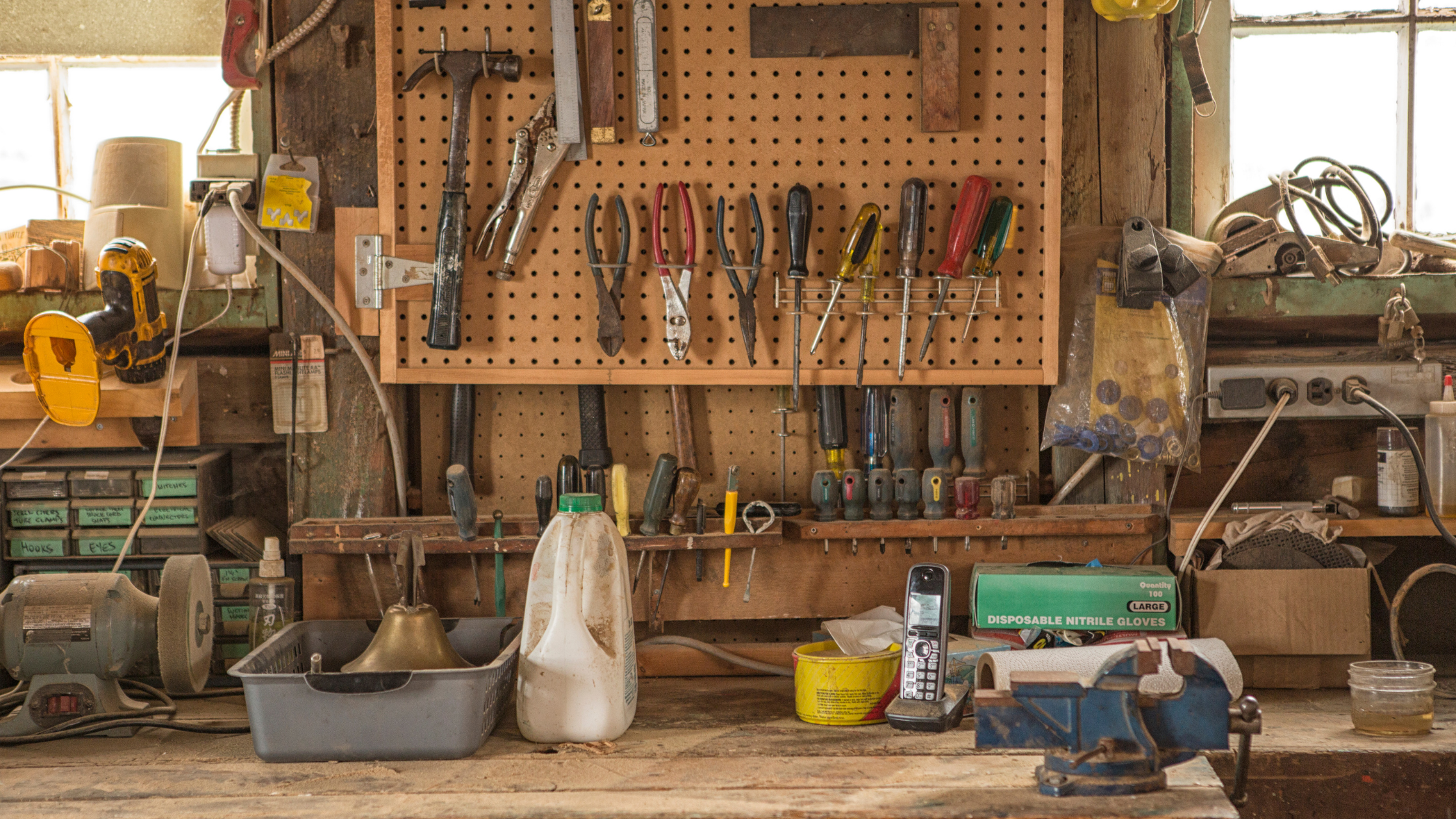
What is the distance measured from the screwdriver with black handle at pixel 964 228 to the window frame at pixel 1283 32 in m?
0.56

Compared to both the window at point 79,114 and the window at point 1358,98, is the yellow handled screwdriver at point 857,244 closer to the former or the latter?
the window at point 1358,98

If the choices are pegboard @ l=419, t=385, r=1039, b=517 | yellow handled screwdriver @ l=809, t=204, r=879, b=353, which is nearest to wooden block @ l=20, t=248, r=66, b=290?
pegboard @ l=419, t=385, r=1039, b=517

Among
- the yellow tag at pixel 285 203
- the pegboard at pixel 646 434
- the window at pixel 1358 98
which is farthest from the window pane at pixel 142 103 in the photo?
the window at pixel 1358 98

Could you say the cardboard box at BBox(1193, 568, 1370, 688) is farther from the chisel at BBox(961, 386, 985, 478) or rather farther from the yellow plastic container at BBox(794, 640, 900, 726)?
the yellow plastic container at BBox(794, 640, 900, 726)

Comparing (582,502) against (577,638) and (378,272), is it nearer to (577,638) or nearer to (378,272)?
(577,638)

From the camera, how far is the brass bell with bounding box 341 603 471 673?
161cm

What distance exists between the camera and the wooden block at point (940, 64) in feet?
6.03

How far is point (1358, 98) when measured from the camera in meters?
2.15

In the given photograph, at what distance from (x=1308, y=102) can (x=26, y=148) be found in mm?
2533

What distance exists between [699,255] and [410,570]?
0.72 meters

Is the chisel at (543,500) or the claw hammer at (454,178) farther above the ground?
the claw hammer at (454,178)

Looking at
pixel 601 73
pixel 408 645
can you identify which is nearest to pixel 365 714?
pixel 408 645

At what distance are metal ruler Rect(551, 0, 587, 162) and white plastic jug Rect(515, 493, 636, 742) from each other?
25.3 inches

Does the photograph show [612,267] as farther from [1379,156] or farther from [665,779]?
[1379,156]
